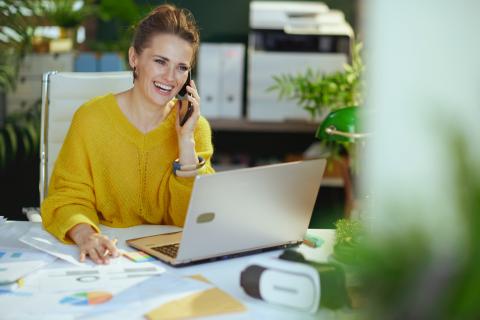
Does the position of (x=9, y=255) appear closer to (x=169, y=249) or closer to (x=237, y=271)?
(x=169, y=249)

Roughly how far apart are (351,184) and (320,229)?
5.48 ft

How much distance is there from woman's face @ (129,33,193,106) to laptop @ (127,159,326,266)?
0.52 meters

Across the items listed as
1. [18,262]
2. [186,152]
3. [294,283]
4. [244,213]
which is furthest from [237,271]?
[186,152]

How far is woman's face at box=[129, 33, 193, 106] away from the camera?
170 cm

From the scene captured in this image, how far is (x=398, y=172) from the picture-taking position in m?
0.19

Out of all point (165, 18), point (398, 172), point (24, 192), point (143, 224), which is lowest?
point (24, 192)

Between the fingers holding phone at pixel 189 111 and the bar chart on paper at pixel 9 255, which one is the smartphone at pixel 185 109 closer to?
the fingers holding phone at pixel 189 111

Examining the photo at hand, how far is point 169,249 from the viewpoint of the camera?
50.3 inches

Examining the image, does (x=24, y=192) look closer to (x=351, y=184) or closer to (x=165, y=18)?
(x=351, y=184)

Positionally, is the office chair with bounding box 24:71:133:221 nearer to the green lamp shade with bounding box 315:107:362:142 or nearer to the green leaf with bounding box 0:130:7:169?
the green lamp shade with bounding box 315:107:362:142

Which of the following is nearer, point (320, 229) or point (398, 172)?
point (398, 172)

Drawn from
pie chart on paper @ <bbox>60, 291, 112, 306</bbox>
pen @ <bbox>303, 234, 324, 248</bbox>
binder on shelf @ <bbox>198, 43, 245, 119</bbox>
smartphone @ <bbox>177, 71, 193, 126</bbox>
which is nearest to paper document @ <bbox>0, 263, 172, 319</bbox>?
pie chart on paper @ <bbox>60, 291, 112, 306</bbox>

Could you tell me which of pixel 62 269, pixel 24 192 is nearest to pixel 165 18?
pixel 62 269

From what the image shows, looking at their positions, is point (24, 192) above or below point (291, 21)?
below
